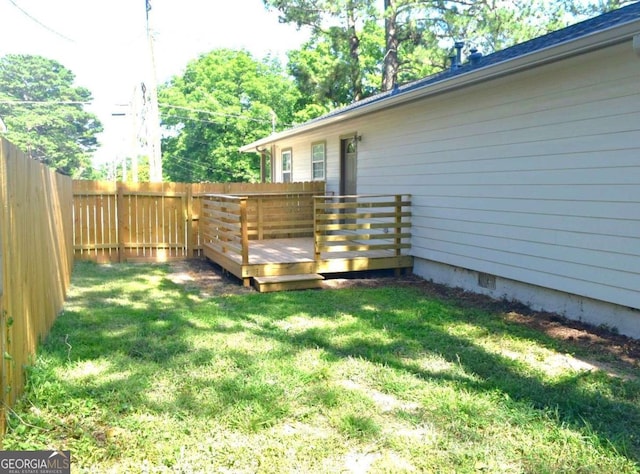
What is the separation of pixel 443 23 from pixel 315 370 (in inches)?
655

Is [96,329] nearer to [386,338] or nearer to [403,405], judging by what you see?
[386,338]

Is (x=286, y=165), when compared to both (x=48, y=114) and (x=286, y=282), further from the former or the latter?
(x=48, y=114)

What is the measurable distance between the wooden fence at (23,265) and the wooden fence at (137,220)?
14.7ft

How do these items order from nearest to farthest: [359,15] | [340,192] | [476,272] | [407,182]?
[476,272]
[407,182]
[340,192]
[359,15]

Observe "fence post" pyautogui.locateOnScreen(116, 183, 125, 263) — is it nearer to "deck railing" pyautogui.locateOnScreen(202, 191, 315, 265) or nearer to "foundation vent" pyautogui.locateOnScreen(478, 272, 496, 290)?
"deck railing" pyautogui.locateOnScreen(202, 191, 315, 265)

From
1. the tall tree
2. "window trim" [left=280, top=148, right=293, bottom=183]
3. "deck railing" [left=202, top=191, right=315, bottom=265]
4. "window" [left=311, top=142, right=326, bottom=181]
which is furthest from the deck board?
the tall tree

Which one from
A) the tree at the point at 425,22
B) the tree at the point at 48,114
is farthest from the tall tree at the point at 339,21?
the tree at the point at 48,114

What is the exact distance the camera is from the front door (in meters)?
10.6

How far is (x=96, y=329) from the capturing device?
197 inches

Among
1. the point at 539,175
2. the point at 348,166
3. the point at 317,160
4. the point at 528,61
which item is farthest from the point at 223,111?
the point at 528,61

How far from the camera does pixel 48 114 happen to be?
158 feet

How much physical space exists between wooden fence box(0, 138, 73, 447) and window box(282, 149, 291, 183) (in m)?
9.58

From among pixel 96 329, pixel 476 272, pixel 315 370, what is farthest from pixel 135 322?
pixel 476 272

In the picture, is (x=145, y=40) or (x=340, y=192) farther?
(x=145, y=40)
